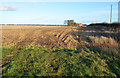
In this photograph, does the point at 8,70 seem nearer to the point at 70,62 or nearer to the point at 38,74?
the point at 38,74

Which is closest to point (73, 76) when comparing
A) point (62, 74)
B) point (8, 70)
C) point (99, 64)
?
point (62, 74)

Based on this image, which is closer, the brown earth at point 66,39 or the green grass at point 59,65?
the green grass at point 59,65

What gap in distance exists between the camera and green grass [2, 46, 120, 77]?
6.45 m

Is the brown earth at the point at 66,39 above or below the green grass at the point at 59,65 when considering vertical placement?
above

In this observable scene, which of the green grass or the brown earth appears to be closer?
the green grass

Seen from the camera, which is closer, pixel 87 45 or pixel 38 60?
pixel 38 60

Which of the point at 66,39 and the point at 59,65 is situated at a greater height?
the point at 66,39

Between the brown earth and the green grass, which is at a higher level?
the brown earth

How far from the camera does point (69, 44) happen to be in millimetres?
11297

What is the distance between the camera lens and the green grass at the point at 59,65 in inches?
254

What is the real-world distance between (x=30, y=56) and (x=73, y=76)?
3.60m

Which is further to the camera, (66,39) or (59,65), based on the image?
(66,39)

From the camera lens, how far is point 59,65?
7.13 metres

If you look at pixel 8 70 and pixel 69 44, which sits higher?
pixel 69 44
